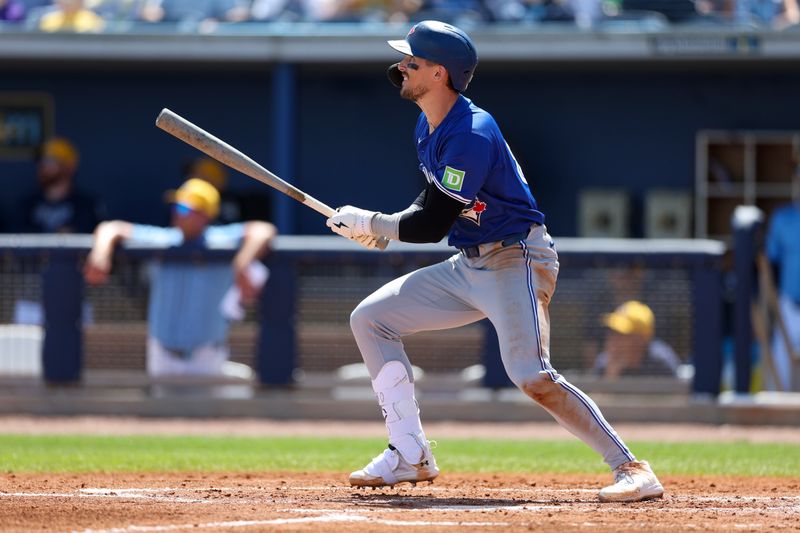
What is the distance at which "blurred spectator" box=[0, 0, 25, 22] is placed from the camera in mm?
13570

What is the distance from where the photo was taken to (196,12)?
13344mm

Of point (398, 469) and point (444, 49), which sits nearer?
point (444, 49)

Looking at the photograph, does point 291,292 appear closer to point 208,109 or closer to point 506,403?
point 506,403

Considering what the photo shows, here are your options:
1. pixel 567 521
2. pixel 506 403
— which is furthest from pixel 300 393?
pixel 567 521

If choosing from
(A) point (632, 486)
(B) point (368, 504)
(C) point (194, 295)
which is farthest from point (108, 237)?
(A) point (632, 486)

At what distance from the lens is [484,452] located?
8.05 meters

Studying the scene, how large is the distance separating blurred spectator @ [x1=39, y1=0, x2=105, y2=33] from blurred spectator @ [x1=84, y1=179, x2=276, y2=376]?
3.73 metres

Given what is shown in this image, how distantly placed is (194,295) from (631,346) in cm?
322

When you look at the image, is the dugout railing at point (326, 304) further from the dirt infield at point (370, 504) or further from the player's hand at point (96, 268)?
the dirt infield at point (370, 504)

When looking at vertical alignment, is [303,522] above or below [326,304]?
below

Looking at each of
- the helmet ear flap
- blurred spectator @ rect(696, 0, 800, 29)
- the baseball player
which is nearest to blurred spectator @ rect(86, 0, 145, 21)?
blurred spectator @ rect(696, 0, 800, 29)

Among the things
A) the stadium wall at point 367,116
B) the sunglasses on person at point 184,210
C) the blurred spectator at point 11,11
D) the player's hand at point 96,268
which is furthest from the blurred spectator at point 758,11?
the blurred spectator at point 11,11

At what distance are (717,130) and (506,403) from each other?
17.0 feet

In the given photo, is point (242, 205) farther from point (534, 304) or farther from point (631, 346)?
point (534, 304)
